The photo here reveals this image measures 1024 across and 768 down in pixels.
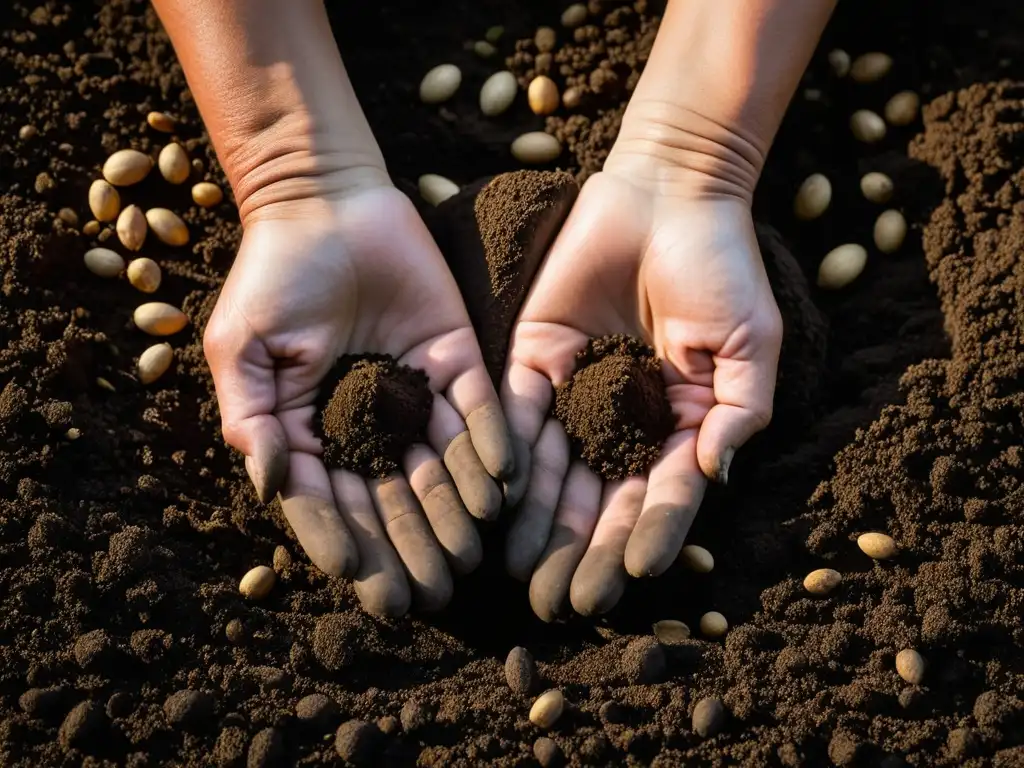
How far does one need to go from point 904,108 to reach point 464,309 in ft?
3.57

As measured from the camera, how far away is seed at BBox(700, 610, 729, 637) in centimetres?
166

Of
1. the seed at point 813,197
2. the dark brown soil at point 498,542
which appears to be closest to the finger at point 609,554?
the dark brown soil at point 498,542

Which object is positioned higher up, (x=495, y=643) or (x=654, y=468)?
(x=654, y=468)

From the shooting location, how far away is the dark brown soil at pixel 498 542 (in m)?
1.49

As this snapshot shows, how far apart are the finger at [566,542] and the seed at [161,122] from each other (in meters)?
1.14

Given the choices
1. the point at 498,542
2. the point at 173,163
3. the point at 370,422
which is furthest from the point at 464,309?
the point at 173,163

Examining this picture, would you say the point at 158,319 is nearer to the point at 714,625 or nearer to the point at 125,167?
the point at 125,167

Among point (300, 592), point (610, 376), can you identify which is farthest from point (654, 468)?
point (300, 592)

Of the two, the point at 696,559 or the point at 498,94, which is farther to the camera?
the point at 498,94

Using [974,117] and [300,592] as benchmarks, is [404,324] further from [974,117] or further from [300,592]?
[974,117]

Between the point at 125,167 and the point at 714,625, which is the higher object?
the point at 125,167

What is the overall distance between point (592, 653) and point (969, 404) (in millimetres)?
802

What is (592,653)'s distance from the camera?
163cm

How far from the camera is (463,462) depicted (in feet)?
5.34
